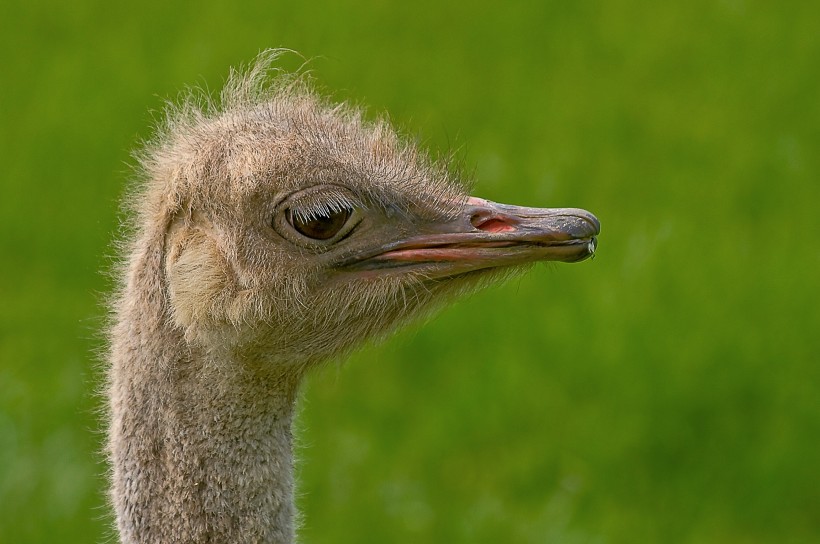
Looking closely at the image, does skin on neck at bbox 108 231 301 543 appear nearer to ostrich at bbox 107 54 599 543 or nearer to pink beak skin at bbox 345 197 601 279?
ostrich at bbox 107 54 599 543

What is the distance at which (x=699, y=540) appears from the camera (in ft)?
22.5

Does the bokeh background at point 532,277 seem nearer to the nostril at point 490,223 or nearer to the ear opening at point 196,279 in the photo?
the ear opening at point 196,279

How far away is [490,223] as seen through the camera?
3877 millimetres

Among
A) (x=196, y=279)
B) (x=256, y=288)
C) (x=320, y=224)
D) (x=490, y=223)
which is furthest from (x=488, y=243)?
(x=196, y=279)

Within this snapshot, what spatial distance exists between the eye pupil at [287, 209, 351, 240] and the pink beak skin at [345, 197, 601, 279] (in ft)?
0.33

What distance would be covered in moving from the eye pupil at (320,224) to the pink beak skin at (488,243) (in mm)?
100

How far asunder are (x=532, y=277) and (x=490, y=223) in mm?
4083

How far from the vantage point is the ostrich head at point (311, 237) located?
3.79 m

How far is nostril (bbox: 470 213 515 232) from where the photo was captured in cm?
383

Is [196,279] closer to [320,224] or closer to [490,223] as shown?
[320,224]

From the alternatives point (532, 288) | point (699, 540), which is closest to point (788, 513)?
point (699, 540)

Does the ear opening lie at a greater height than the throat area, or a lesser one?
greater

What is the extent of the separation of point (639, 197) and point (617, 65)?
164cm

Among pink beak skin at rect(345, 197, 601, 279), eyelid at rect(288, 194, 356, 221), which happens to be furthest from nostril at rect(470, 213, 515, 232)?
eyelid at rect(288, 194, 356, 221)
